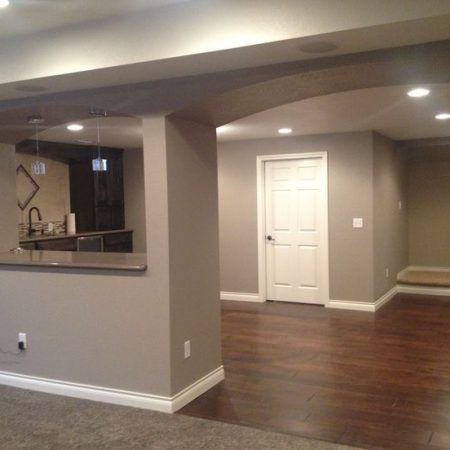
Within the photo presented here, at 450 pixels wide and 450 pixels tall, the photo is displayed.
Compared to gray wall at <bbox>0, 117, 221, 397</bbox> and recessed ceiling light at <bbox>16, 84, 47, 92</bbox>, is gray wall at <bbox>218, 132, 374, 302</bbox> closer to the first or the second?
gray wall at <bbox>0, 117, 221, 397</bbox>

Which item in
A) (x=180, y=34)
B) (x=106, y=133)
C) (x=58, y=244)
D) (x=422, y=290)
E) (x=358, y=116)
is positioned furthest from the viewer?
(x=422, y=290)

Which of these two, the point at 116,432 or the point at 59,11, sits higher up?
the point at 59,11

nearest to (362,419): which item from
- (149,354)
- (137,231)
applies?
(149,354)

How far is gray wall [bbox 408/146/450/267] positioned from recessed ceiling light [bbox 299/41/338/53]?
6356 mm

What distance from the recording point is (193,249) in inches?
150

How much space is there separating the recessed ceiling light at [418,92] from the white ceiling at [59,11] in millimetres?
2334

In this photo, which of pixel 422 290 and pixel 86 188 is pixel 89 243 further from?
pixel 422 290

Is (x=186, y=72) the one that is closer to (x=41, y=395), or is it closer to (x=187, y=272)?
(x=187, y=272)

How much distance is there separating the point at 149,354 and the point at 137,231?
491 centimetres

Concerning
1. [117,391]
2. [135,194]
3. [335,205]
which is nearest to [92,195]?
[135,194]

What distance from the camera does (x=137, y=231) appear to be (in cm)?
841

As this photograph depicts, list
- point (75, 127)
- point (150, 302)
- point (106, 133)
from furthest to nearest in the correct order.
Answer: point (106, 133)
point (75, 127)
point (150, 302)

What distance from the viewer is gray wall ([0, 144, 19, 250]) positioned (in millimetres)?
4754

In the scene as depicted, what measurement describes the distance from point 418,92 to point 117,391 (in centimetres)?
333
